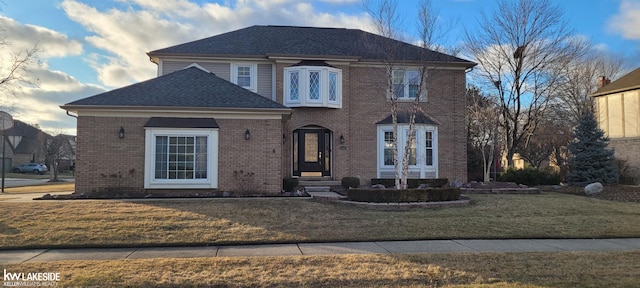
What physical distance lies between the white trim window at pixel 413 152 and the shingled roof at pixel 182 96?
20.7 feet

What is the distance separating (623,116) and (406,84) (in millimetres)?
17059

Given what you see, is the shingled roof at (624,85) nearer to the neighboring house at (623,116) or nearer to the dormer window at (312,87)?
the neighboring house at (623,116)

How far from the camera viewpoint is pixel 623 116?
27.4 m

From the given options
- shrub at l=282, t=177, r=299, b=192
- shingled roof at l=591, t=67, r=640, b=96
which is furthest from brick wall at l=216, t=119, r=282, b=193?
shingled roof at l=591, t=67, r=640, b=96

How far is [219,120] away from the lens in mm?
15375

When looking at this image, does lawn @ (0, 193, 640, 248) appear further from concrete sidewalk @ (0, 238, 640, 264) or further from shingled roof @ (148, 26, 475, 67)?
shingled roof @ (148, 26, 475, 67)

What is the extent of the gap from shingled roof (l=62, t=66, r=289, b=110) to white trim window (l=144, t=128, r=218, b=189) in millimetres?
1048

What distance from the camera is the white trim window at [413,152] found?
19906 millimetres

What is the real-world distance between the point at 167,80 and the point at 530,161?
38.8 meters

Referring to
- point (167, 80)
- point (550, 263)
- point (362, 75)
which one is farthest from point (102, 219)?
→ point (362, 75)

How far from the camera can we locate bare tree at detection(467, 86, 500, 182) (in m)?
22.2

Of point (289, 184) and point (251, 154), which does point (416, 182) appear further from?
point (251, 154)

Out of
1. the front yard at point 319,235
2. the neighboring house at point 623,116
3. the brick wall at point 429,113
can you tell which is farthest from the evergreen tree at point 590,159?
the neighboring house at point 623,116

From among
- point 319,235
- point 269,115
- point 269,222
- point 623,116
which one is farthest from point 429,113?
point 623,116
